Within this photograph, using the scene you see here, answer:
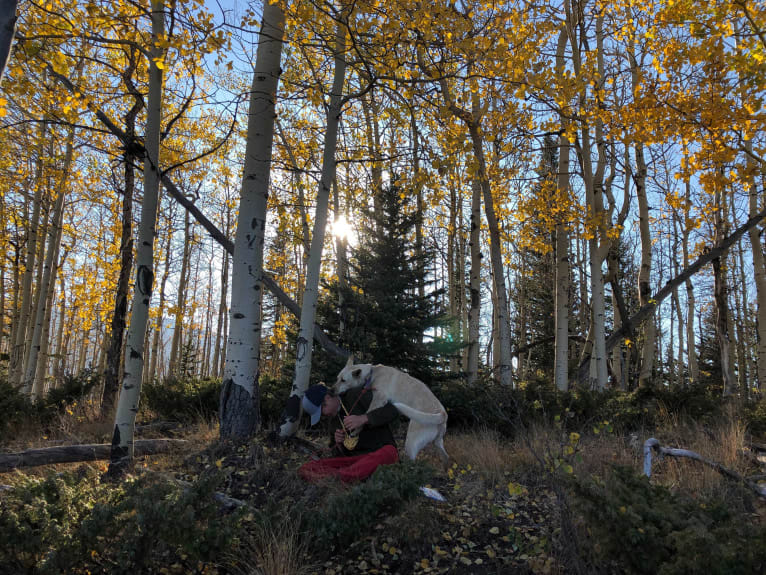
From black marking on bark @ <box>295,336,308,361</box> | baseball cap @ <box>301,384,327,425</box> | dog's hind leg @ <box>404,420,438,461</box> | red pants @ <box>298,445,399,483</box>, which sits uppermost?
black marking on bark @ <box>295,336,308,361</box>

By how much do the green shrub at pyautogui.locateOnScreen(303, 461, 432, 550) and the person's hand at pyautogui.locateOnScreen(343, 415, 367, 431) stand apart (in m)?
0.94

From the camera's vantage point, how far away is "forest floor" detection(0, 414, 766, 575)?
267cm

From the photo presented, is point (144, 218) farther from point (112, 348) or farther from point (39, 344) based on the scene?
point (39, 344)

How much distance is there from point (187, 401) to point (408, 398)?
484cm

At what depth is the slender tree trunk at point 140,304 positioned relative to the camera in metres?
3.94

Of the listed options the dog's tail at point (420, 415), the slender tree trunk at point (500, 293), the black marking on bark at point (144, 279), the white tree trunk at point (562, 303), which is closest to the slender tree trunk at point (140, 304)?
the black marking on bark at point (144, 279)

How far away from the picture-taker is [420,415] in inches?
164

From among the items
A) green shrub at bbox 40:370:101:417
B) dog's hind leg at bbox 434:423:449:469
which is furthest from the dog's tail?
green shrub at bbox 40:370:101:417

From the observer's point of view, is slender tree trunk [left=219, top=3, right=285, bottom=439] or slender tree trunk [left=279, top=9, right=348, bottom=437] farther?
slender tree trunk [left=279, top=9, right=348, bottom=437]

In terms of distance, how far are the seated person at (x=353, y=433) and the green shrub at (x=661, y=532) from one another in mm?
1949

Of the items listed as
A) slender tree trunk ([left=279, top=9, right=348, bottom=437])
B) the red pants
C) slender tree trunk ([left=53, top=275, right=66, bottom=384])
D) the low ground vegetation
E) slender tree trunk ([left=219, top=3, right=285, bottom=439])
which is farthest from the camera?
slender tree trunk ([left=53, top=275, right=66, bottom=384])

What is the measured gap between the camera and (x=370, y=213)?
8.74 m

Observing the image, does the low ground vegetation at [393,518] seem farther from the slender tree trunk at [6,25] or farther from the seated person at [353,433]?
the slender tree trunk at [6,25]

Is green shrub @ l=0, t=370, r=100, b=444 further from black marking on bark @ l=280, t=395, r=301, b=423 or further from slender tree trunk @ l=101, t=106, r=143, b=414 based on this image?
black marking on bark @ l=280, t=395, r=301, b=423
